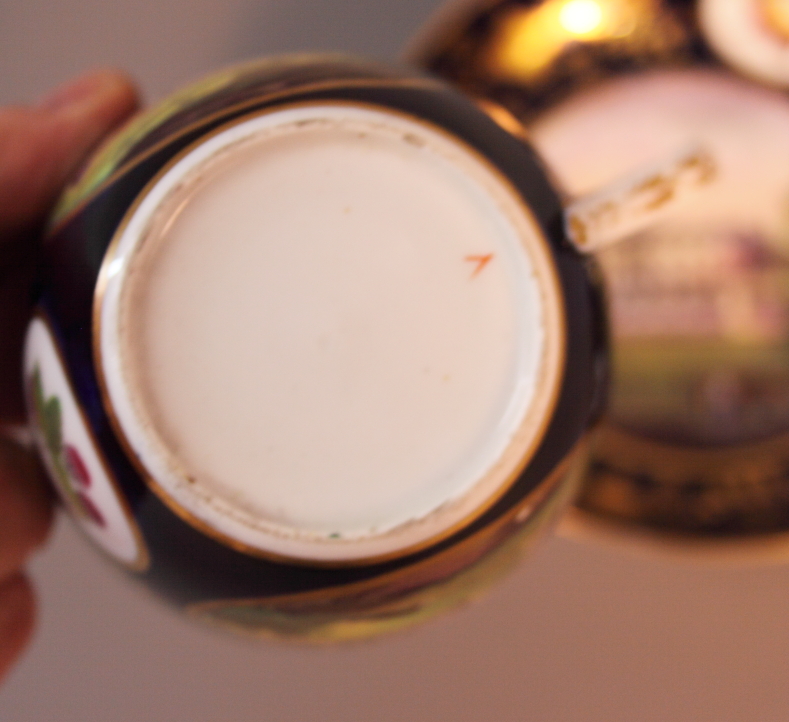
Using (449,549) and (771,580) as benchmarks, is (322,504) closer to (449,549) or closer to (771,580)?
(449,549)

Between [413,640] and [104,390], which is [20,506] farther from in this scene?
[413,640]

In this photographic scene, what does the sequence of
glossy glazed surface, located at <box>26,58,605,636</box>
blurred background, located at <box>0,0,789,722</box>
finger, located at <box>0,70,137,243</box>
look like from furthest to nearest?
blurred background, located at <box>0,0,789,722</box>
finger, located at <box>0,70,137,243</box>
glossy glazed surface, located at <box>26,58,605,636</box>

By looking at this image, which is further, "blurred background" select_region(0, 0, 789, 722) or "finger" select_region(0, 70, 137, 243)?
"blurred background" select_region(0, 0, 789, 722)

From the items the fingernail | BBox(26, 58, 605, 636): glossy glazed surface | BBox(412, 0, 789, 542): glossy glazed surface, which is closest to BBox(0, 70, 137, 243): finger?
the fingernail

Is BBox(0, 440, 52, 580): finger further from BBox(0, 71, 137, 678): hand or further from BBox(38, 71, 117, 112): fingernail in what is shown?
BBox(38, 71, 117, 112): fingernail

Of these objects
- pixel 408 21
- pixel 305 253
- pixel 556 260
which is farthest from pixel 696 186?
pixel 408 21

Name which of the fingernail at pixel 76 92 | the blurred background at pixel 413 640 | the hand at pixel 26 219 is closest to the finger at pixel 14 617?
the hand at pixel 26 219

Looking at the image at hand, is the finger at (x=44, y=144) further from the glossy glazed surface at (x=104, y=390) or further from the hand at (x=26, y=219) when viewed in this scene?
the glossy glazed surface at (x=104, y=390)
